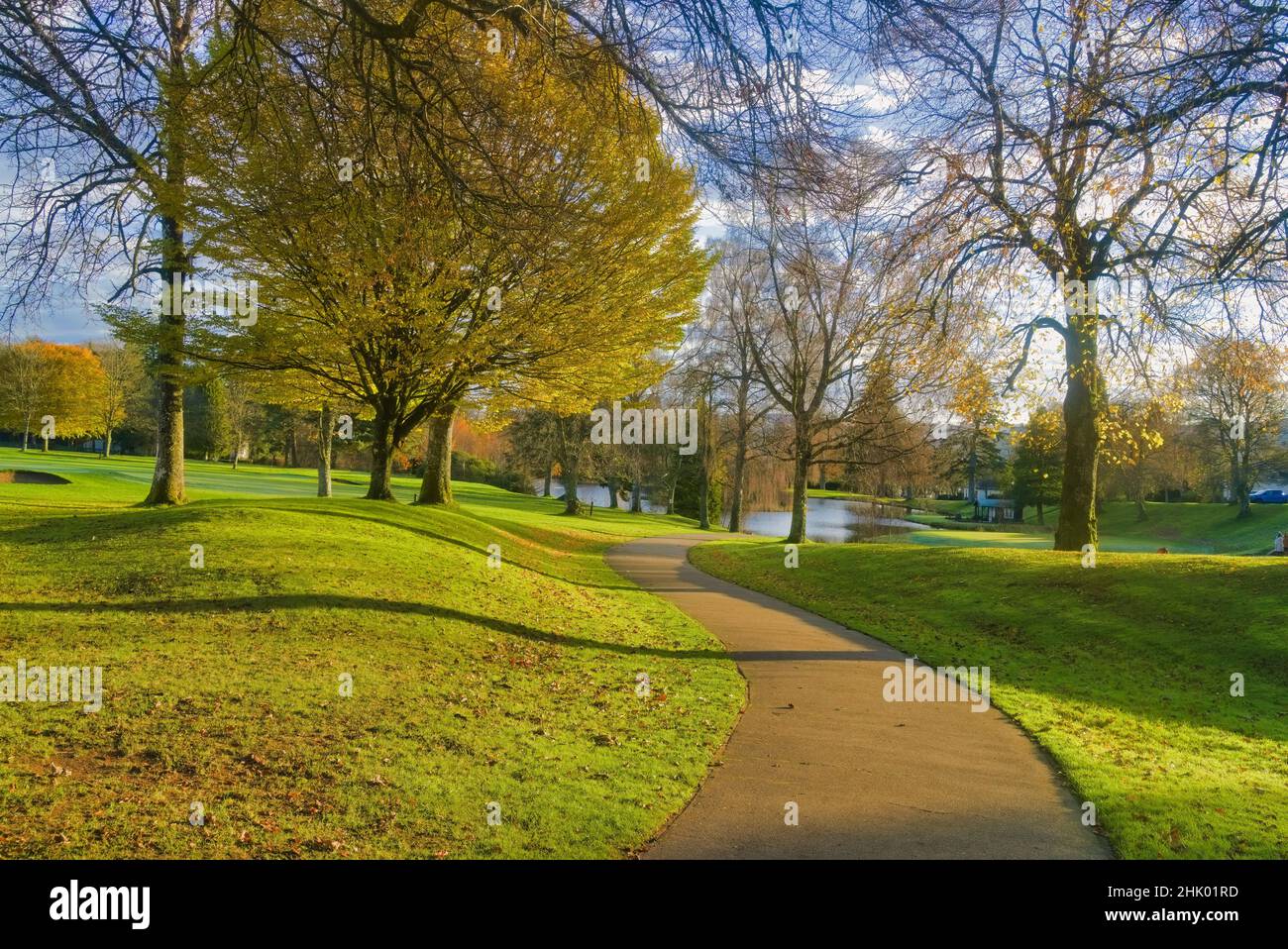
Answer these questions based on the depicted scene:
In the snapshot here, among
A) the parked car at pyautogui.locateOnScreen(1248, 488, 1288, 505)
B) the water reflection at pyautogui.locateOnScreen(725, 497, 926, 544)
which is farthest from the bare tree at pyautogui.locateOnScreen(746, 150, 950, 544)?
the parked car at pyautogui.locateOnScreen(1248, 488, 1288, 505)

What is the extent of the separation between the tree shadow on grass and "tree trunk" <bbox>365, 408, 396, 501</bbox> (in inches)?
379

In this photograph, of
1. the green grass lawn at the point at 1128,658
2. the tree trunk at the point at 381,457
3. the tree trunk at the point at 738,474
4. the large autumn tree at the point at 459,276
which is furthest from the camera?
the tree trunk at the point at 738,474

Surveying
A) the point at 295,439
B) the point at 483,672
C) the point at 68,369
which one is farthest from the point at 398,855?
the point at 295,439

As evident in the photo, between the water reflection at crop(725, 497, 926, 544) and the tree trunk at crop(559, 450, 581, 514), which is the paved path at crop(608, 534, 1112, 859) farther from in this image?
the tree trunk at crop(559, 450, 581, 514)

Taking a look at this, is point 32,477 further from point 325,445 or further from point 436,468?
point 436,468

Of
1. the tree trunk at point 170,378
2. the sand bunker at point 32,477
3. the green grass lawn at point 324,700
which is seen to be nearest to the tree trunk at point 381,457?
the tree trunk at point 170,378

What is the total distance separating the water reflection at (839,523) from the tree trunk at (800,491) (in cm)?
831

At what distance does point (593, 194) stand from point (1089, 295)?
10.4m

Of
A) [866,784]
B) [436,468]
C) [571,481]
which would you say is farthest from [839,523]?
[866,784]

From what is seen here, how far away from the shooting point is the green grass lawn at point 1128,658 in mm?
5613

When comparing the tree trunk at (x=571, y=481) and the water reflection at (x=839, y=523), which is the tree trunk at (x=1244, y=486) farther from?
the tree trunk at (x=571, y=481)

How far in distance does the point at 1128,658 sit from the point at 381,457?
1681cm

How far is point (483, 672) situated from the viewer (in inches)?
325

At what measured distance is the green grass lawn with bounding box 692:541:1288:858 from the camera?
5.61m
